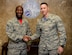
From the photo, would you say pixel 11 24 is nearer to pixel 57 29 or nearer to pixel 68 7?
pixel 57 29

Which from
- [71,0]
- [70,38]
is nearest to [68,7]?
[71,0]

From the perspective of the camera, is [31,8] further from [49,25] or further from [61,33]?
[61,33]

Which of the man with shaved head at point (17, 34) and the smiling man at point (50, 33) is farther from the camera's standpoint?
the man with shaved head at point (17, 34)

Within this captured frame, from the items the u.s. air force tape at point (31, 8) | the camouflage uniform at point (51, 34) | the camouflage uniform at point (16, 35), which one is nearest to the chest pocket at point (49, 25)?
the camouflage uniform at point (51, 34)

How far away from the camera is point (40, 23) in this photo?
3.31 m

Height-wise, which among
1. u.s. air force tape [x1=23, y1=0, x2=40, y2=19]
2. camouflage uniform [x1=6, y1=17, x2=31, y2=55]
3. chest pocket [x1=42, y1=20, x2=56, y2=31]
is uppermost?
u.s. air force tape [x1=23, y1=0, x2=40, y2=19]

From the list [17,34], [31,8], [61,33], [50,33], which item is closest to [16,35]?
[17,34]

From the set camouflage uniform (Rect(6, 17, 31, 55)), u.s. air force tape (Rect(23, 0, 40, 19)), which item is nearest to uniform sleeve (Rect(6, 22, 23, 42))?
camouflage uniform (Rect(6, 17, 31, 55))

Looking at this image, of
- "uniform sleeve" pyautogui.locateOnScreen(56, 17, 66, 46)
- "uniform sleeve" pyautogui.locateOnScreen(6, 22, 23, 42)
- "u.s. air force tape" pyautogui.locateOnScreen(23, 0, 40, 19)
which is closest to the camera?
"uniform sleeve" pyautogui.locateOnScreen(56, 17, 66, 46)

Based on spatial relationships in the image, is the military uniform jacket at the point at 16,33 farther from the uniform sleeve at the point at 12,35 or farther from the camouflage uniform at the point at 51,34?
the camouflage uniform at the point at 51,34

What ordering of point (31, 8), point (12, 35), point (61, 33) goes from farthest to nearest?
point (31, 8) → point (12, 35) → point (61, 33)

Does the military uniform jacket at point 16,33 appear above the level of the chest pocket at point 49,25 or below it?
below

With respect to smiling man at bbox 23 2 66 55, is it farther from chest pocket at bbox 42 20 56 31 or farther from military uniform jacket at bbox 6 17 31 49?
military uniform jacket at bbox 6 17 31 49

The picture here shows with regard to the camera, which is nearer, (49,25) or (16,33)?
(49,25)
